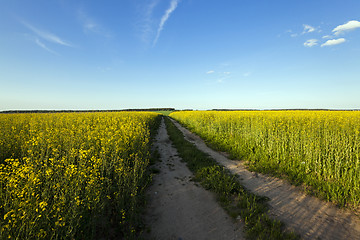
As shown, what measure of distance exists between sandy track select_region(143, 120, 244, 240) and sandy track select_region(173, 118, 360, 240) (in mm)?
1448

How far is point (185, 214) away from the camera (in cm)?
427

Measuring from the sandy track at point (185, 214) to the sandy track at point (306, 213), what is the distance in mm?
1448

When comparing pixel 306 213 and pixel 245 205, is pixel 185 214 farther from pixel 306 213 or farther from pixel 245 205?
pixel 306 213

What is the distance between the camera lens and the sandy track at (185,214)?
3.59 meters

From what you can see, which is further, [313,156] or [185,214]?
[313,156]

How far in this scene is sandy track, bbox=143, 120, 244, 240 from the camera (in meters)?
3.59

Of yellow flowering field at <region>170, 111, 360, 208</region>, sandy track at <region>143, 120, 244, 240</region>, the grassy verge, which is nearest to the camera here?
the grassy verge

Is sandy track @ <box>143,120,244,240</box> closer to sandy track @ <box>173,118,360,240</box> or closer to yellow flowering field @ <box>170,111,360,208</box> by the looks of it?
sandy track @ <box>173,118,360,240</box>

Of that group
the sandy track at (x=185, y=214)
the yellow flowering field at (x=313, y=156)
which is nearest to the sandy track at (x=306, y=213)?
the yellow flowering field at (x=313, y=156)

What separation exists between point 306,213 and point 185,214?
Answer: 3215 millimetres

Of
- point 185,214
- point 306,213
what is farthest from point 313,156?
point 185,214

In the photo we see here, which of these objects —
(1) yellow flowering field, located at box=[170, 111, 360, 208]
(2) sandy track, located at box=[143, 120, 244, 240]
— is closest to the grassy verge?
(2) sandy track, located at box=[143, 120, 244, 240]

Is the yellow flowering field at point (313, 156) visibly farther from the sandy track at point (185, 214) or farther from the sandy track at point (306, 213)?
the sandy track at point (185, 214)

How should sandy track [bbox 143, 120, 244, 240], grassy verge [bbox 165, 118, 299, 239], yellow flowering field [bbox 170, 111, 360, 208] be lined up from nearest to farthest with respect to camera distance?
1. grassy verge [bbox 165, 118, 299, 239]
2. sandy track [bbox 143, 120, 244, 240]
3. yellow flowering field [bbox 170, 111, 360, 208]
